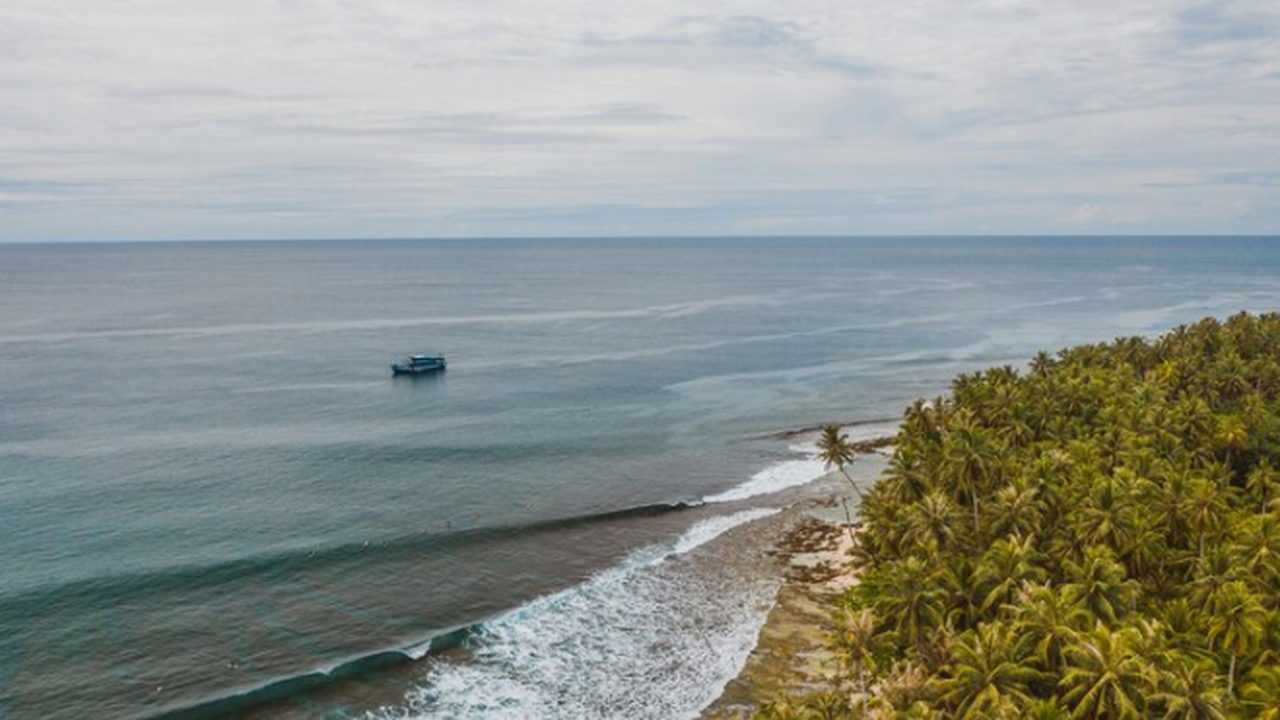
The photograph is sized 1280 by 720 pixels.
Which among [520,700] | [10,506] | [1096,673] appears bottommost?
[520,700]

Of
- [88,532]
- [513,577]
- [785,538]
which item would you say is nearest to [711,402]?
[785,538]

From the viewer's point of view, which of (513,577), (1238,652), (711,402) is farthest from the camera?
(711,402)

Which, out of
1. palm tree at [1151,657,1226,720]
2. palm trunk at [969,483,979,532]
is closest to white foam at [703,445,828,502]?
palm trunk at [969,483,979,532]

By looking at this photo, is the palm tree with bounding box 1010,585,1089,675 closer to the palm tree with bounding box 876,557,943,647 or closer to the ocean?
the palm tree with bounding box 876,557,943,647

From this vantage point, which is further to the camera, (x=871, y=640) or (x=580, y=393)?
(x=580, y=393)

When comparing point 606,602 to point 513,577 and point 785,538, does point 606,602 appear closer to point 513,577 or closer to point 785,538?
point 513,577

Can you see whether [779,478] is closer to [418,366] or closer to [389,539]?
[389,539]

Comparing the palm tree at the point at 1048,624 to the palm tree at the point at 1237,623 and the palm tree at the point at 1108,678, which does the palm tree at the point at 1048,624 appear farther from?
the palm tree at the point at 1237,623

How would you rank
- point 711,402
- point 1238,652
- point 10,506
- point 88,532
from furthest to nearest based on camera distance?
point 711,402
point 10,506
point 88,532
point 1238,652
